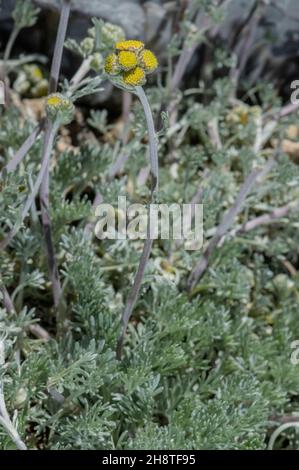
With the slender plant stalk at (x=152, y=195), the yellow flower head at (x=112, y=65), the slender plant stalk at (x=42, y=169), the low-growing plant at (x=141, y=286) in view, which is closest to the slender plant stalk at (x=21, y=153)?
the low-growing plant at (x=141, y=286)

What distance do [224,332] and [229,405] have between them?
0.27 meters

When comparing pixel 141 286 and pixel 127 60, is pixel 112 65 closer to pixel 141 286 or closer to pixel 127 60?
pixel 127 60

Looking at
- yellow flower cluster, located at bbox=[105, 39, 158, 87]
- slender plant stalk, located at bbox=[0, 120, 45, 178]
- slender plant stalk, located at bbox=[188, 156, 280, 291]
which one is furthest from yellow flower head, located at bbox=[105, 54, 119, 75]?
slender plant stalk, located at bbox=[188, 156, 280, 291]

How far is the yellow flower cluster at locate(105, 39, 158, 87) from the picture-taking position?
1.66 meters

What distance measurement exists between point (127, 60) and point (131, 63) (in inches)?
0.4

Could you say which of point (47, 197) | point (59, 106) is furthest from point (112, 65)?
point (47, 197)

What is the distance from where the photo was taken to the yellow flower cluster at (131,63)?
5.45ft

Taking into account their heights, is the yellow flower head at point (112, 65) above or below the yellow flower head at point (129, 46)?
below

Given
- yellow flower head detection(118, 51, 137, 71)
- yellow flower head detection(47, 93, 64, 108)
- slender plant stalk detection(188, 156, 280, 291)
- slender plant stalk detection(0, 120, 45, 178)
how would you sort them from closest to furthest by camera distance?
yellow flower head detection(118, 51, 137, 71), yellow flower head detection(47, 93, 64, 108), slender plant stalk detection(0, 120, 45, 178), slender plant stalk detection(188, 156, 280, 291)

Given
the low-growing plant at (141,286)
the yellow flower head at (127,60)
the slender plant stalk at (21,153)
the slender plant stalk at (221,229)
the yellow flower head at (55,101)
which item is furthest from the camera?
the slender plant stalk at (221,229)

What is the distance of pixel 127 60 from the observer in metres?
1.66

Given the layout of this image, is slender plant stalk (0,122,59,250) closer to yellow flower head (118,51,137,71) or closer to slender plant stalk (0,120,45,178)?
slender plant stalk (0,120,45,178)

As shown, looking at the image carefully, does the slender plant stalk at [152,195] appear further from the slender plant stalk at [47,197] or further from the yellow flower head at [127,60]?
the slender plant stalk at [47,197]

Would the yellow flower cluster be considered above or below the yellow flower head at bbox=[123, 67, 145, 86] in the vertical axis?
above
